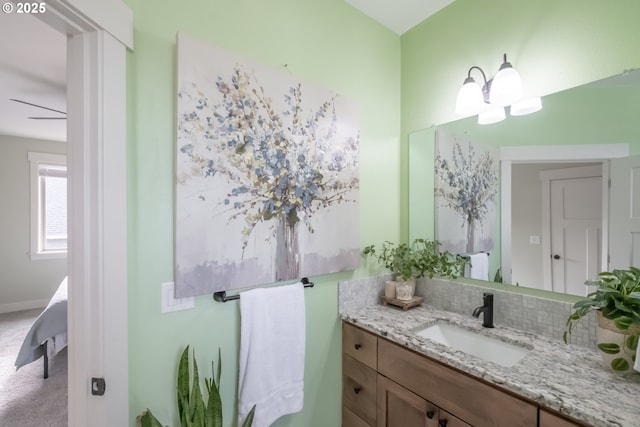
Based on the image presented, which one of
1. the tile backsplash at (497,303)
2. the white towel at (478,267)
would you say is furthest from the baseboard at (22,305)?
the white towel at (478,267)

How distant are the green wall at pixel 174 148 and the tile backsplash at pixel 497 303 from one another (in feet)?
0.38

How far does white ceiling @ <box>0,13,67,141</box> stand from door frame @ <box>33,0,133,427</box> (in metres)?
1.26

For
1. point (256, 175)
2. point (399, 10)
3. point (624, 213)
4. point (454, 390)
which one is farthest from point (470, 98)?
point (454, 390)

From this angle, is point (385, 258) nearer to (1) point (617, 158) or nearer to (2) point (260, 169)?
(2) point (260, 169)

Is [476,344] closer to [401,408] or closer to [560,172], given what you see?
[401,408]

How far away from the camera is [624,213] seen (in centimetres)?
110

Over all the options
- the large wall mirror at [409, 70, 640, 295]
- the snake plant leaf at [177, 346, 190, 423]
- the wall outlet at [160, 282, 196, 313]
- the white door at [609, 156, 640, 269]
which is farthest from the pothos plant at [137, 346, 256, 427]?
the white door at [609, 156, 640, 269]

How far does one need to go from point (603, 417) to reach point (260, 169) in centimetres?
132

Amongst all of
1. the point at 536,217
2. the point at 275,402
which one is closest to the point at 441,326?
the point at 536,217

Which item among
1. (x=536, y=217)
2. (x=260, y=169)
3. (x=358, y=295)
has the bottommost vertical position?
(x=358, y=295)

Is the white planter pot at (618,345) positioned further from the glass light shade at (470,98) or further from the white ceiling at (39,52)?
the white ceiling at (39,52)

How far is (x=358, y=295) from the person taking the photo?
5.32 ft

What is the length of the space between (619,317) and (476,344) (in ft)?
1.86

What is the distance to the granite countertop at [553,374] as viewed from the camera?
77 cm
